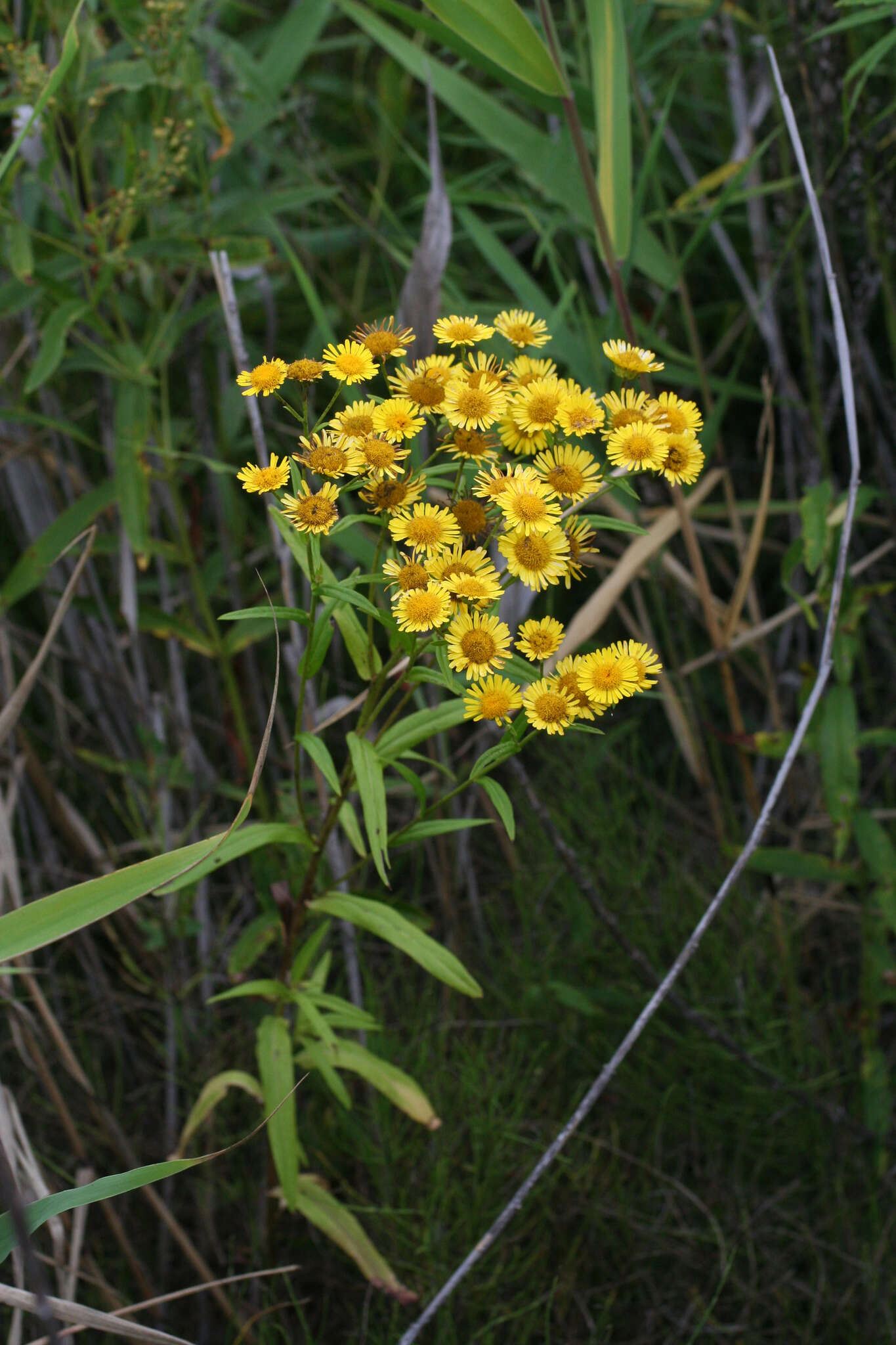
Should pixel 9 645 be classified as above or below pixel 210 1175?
above

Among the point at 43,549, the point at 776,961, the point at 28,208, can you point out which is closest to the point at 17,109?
the point at 28,208

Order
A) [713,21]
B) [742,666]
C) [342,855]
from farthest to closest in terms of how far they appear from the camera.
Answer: [713,21] < [742,666] < [342,855]

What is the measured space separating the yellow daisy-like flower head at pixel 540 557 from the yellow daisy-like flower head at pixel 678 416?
15 cm

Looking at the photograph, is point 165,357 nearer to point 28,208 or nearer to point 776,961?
point 28,208

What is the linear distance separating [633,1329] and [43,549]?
134 centimetres

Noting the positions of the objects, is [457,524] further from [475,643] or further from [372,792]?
[372,792]

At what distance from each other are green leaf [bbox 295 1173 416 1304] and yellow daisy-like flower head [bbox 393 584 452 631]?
711 mm

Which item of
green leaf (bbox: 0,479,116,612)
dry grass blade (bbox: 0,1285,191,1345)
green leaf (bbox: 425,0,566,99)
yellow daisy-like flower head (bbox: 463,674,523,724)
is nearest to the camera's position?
dry grass blade (bbox: 0,1285,191,1345)

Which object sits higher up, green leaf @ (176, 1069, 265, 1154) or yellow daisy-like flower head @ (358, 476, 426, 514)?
yellow daisy-like flower head @ (358, 476, 426, 514)

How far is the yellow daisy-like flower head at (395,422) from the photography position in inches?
31.0

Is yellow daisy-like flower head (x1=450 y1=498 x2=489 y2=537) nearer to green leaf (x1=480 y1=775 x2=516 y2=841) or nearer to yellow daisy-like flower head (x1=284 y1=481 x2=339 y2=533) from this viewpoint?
yellow daisy-like flower head (x1=284 y1=481 x2=339 y2=533)

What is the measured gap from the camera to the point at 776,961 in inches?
61.9

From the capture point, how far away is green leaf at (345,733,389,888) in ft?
2.64

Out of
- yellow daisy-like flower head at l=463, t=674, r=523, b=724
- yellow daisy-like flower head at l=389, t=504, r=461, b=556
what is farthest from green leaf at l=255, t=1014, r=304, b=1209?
yellow daisy-like flower head at l=389, t=504, r=461, b=556
